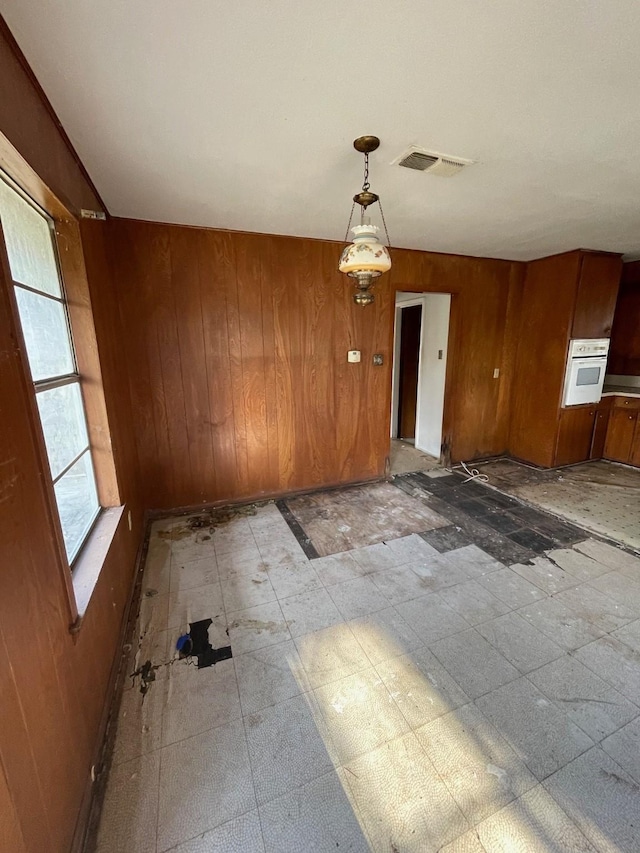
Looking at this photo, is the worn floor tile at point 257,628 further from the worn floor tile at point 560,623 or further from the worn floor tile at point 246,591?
the worn floor tile at point 560,623

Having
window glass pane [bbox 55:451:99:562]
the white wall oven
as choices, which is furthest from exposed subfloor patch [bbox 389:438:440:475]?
window glass pane [bbox 55:451:99:562]

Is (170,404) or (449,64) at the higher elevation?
(449,64)

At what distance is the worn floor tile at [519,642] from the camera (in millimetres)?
1614

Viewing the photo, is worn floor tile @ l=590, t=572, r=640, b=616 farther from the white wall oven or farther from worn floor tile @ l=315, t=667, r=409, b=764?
the white wall oven

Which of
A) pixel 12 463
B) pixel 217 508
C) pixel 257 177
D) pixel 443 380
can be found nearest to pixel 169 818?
pixel 12 463

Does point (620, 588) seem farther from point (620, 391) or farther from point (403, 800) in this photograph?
point (620, 391)

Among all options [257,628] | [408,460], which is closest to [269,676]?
[257,628]

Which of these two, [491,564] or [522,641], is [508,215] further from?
[522,641]

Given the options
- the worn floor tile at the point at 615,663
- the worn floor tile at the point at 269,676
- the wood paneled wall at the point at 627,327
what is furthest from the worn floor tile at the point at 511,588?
the wood paneled wall at the point at 627,327

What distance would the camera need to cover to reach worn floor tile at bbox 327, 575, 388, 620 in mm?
1934

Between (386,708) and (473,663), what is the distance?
0.49 metres

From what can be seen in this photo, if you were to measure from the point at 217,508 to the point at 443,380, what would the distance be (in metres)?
2.84

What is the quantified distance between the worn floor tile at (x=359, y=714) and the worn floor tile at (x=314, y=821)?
114 mm

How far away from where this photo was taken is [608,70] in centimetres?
121
